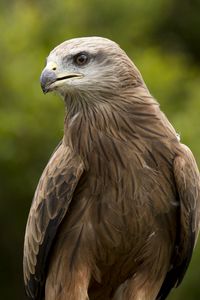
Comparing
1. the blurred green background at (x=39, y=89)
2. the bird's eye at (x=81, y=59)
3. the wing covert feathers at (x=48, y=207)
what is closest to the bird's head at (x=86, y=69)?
the bird's eye at (x=81, y=59)

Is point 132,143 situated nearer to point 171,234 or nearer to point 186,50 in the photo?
point 171,234

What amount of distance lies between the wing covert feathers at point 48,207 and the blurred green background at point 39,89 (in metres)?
6.61

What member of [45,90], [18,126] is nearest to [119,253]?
[45,90]

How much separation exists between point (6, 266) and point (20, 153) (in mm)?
1908

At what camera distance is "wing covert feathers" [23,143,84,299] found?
773cm

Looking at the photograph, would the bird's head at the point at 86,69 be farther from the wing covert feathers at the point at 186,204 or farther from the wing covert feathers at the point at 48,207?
the wing covert feathers at the point at 186,204

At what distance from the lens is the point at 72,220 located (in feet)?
25.8

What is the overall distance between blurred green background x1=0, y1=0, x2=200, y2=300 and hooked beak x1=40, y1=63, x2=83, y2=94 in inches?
285

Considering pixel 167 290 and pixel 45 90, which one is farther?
pixel 167 290

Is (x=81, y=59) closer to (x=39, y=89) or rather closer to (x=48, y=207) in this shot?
(x=48, y=207)

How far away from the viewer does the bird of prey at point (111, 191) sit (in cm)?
761

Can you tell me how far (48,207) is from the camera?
783cm

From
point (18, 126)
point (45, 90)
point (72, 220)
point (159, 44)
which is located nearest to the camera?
point (45, 90)

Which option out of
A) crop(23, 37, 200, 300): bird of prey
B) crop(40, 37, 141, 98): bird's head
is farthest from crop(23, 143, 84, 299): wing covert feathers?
crop(40, 37, 141, 98): bird's head
